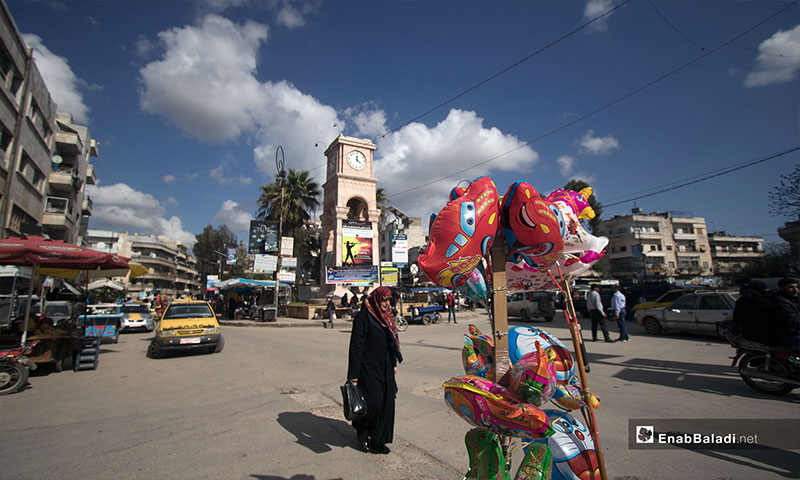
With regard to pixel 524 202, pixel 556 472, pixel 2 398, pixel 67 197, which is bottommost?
pixel 2 398

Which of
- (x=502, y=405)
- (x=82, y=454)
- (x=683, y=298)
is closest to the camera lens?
(x=502, y=405)

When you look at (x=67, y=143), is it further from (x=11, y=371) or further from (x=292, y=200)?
(x=11, y=371)

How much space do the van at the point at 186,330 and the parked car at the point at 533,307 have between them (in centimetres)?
1493

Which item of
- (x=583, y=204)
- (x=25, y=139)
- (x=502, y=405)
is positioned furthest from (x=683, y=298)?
(x=25, y=139)

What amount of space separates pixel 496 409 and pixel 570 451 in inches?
20.2

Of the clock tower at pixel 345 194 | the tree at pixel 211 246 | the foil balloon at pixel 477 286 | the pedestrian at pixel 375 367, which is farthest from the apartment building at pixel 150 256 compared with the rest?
the foil balloon at pixel 477 286

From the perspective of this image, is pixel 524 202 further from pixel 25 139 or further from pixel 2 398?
pixel 25 139

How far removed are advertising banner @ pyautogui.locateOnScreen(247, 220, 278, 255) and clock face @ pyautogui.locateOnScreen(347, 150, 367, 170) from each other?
867 cm

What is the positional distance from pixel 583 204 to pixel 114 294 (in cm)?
4355

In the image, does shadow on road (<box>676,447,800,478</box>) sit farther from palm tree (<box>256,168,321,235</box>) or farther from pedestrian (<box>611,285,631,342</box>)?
palm tree (<box>256,168,321,235</box>)

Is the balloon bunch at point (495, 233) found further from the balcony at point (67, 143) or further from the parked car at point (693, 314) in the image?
the balcony at point (67, 143)

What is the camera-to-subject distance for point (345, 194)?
28312 mm

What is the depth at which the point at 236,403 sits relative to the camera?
18.3 ft

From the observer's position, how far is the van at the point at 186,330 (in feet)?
31.7
